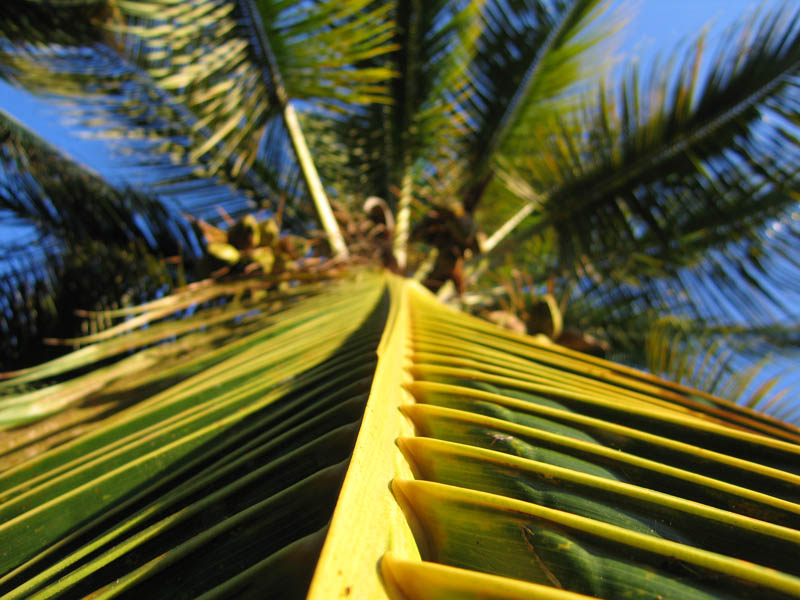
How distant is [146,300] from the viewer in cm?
194

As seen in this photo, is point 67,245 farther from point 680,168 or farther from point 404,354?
point 680,168

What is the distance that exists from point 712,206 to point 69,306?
9.96ft

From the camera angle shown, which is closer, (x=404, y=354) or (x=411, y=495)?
(x=411, y=495)

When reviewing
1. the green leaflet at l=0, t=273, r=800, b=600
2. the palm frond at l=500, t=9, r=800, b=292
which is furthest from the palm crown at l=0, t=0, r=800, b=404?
the green leaflet at l=0, t=273, r=800, b=600

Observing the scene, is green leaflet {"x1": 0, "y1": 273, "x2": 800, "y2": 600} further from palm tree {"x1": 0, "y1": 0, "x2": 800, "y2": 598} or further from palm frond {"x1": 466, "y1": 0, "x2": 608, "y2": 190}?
palm frond {"x1": 466, "y1": 0, "x2": 608, "y2": 190}

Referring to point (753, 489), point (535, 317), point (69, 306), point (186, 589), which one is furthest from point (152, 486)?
point (69, 306)

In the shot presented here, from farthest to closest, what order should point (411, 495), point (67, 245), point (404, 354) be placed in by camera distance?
point (67, 245), point (404, 354), point (411, 495)

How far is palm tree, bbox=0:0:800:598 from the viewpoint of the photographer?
0.34 metres

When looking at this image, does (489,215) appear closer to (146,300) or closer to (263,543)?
(146,300)

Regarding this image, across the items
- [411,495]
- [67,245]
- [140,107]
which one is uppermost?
[140,107]

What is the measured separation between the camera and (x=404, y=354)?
0.71 m

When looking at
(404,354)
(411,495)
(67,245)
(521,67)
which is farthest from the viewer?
(521,67)

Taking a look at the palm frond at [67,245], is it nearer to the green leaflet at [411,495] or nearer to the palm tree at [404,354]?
the palm tree at [404,354]

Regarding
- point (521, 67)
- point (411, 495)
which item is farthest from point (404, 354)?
point (521, 67)
